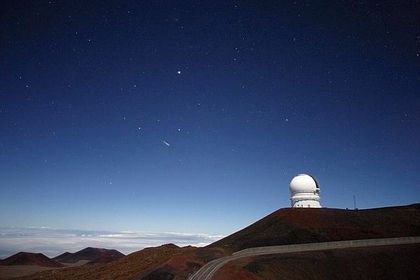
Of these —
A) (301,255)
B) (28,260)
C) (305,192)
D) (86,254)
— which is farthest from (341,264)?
(86,254)

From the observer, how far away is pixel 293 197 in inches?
2606

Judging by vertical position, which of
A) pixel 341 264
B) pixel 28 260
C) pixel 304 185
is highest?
pixel 304 185

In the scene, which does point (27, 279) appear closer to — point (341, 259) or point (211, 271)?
point (211, 271)

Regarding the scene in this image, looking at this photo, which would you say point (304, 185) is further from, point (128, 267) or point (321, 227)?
point (128, 267)

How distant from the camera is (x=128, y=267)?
49000 millimetres

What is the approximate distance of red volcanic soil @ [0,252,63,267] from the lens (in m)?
91.9

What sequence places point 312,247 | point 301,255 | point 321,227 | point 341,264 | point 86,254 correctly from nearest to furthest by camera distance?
1. point 341,264
2. point 301,255
3. point 312,247
4. point 321,227
5. point 86,254

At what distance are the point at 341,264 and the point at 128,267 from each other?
31.2m

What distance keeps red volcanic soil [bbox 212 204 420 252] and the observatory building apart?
308 centimetres

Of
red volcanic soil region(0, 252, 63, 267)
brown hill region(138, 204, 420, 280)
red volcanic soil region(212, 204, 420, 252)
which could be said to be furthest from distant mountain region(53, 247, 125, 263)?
red volcanic soil region(212, 204, 420, 252)

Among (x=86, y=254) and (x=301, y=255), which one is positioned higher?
(x=301, y=255)

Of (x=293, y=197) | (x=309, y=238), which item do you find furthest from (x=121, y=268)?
(x=293, y=197)

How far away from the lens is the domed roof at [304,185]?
65000mm

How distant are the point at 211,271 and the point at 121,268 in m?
21.0
